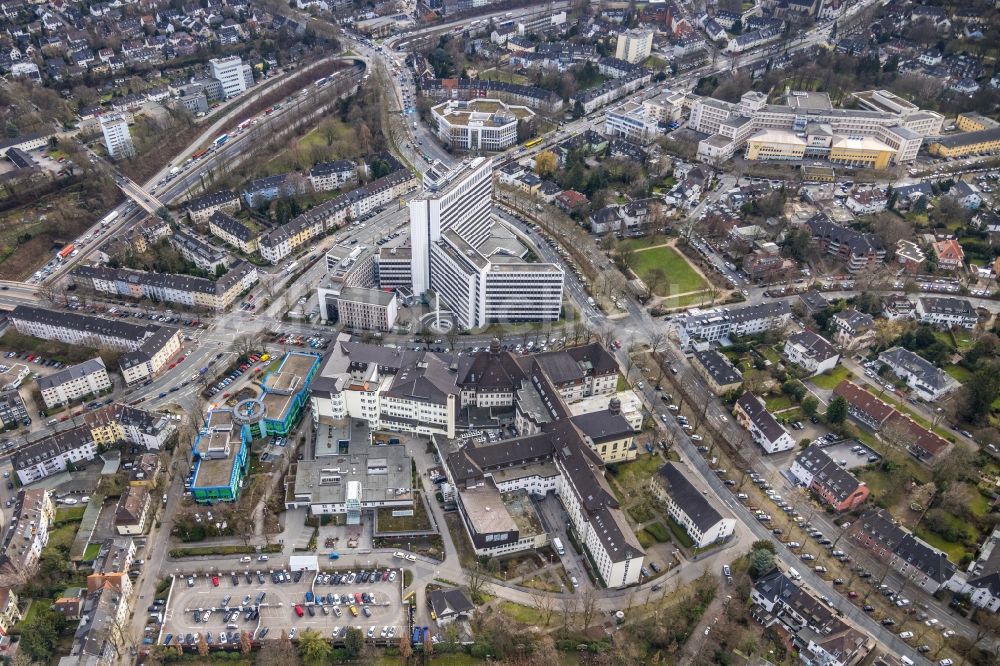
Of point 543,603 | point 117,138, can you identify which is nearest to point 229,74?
point 117,138

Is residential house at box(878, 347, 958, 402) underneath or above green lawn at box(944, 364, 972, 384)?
above

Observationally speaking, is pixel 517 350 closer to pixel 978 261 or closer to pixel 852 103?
pixel 978 261

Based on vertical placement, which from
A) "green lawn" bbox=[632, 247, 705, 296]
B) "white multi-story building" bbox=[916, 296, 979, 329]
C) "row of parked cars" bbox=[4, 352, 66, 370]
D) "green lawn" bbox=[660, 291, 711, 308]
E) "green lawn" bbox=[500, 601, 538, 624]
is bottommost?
"green lawn" bbox=[500, 601, 538, 624]

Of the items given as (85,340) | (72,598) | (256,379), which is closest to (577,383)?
(256,379)

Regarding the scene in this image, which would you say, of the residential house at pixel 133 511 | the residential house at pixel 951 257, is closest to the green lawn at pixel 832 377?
the residential house at pixel 951 257

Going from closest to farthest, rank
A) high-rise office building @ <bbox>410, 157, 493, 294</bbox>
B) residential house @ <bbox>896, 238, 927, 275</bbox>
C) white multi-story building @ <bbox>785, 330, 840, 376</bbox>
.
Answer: white multi-story building @ <bbox>785, 330, 840, 376</bbox> < high-rise office building @ <bbox>410, 157, 493, 294</bbox> < residential house @ <bbox>896, 238, 927, 275</bbox>

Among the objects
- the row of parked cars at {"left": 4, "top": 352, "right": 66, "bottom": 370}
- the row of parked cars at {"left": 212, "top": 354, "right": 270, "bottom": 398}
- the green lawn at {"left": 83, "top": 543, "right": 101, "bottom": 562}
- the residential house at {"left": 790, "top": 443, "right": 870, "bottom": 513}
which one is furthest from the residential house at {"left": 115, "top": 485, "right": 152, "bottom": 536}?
the residential house at {"left": 790, "top": 443, "right": 870, "bottom": 513}

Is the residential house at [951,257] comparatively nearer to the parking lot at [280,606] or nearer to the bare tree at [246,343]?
the parking lot at [280,606]

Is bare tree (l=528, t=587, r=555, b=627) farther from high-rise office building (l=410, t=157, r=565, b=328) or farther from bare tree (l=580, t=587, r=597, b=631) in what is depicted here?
high-rise office building (l=410, t=157, r=565, b=328)
